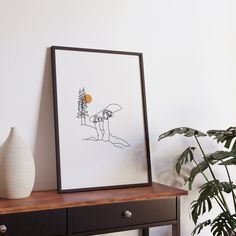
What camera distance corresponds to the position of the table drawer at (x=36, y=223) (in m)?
1.44

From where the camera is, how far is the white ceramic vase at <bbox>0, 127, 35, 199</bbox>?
158 centimetres

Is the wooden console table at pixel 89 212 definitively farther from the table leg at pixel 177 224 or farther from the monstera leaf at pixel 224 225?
the monstera leaf at pixel 224 225

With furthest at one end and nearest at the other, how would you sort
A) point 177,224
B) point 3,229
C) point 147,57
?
point 147,57, point 177,224, point 3,229

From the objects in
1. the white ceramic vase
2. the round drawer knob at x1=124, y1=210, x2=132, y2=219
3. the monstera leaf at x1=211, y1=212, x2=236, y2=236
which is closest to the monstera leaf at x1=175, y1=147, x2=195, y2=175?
the monstera leaf at x1=211, y1=212, x2=236, y2=236

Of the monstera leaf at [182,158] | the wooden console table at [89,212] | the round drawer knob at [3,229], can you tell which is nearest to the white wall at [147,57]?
the monstera leaf at [182,158]

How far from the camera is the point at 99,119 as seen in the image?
1.93m

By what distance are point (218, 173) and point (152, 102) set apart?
0.71 m

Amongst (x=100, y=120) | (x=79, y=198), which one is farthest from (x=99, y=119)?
(x=79, y=198)

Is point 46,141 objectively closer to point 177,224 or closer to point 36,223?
point 36,223

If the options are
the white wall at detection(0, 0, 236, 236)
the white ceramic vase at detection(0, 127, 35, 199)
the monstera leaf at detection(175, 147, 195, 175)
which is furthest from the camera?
the monstera leaf at detection(175, 147, 195, 175)

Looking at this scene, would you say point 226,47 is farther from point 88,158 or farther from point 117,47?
point 88,158

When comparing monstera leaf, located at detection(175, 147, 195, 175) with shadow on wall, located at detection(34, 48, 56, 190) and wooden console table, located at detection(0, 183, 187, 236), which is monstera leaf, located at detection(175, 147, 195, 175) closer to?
wooden console table, located at detection(0, 183, 187, 236)

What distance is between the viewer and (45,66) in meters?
1.88

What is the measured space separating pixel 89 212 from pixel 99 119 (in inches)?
21.0
